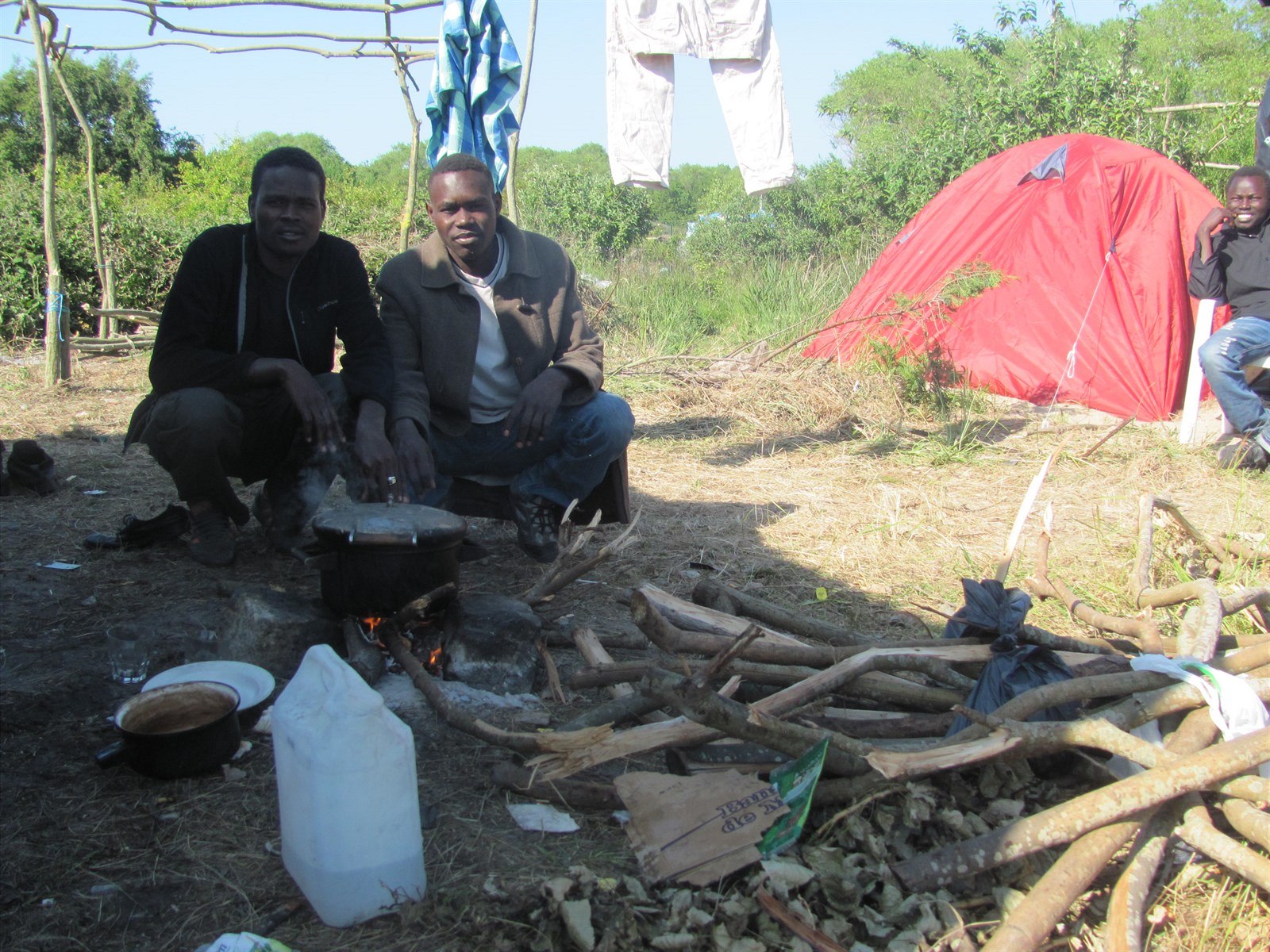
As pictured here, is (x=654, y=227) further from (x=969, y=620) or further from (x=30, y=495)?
(x=969, y=620)

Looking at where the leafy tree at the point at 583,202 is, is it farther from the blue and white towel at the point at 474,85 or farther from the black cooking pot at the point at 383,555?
the black cooking pot at the point at 383,555

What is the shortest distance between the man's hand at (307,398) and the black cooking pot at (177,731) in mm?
1240

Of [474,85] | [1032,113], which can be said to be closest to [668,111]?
[474,85]

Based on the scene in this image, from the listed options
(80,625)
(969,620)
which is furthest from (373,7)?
(969,620)

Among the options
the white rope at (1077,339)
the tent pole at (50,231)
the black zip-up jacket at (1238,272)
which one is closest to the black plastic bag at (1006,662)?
the black zip-up jacket at (1238,272)

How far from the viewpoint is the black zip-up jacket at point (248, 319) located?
3383 mm

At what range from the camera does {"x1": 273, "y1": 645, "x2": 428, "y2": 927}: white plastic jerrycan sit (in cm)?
162

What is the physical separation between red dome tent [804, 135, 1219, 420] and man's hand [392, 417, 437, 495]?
4.20 meters

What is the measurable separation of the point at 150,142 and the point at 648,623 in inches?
1526

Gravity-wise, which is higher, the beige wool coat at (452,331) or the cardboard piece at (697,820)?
the beige wool coat at (452,331)

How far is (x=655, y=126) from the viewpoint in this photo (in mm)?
6051

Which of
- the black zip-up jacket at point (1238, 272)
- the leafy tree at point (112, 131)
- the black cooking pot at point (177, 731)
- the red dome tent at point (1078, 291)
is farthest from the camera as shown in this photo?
the leafy tree at point (112, 131)

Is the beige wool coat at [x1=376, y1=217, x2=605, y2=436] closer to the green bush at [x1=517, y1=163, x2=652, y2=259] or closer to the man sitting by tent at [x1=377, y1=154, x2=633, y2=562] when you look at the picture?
the man sitting by tent at [x1=377, y1=154, x2=633, y2=562]

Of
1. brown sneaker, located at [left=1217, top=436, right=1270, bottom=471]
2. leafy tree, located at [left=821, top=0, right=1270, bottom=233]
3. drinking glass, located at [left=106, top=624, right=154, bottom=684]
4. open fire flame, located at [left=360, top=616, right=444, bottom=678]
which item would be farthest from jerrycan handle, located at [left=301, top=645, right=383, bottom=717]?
leafy tree, located at [left=821, top=0, right=1270, bottom=233]
